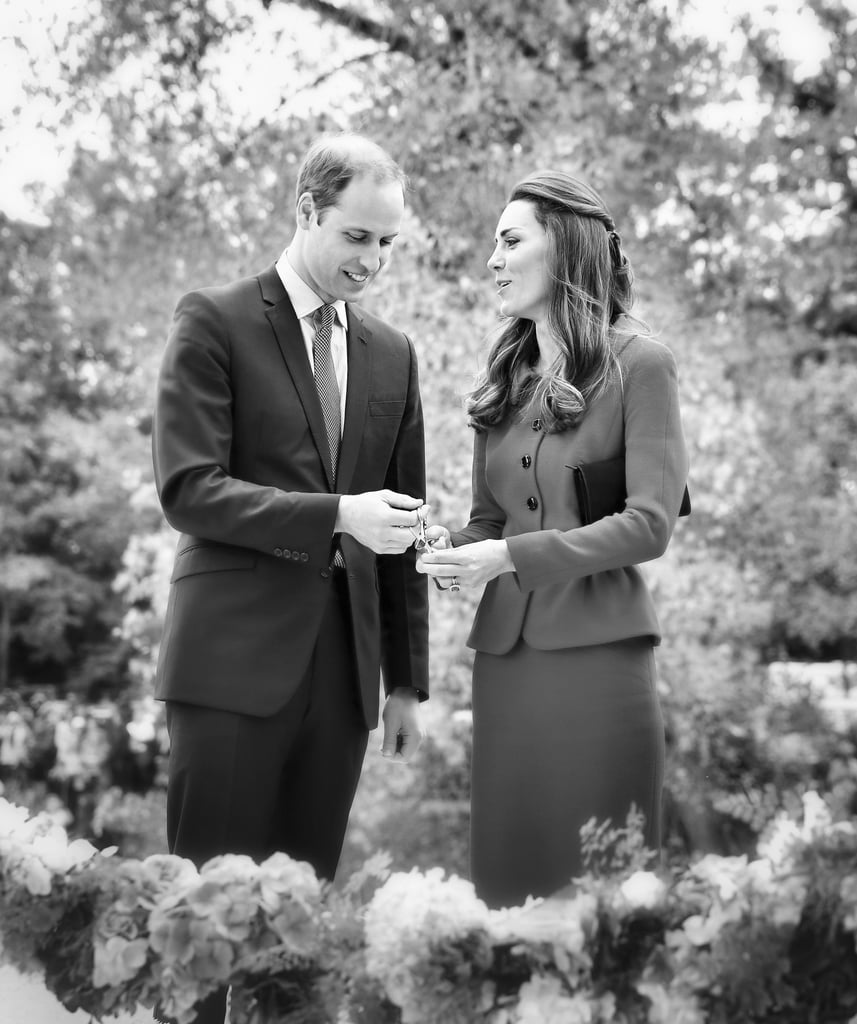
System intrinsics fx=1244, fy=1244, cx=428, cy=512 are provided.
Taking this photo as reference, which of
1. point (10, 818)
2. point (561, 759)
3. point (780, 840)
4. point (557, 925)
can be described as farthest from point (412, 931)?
point (10, 818)

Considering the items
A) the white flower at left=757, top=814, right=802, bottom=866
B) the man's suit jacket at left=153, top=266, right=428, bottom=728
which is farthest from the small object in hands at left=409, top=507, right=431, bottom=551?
the white flower at left=757, top=814, right=802, bottom=866

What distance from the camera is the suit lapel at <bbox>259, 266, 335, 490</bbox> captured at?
2961 millimetres

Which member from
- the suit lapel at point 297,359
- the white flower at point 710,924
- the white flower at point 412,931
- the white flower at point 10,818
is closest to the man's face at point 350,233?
the suit lapel at point 297,359

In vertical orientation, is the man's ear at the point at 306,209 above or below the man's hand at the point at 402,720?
above

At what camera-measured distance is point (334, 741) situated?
300 centimetres

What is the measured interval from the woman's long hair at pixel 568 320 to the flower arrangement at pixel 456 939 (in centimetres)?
107

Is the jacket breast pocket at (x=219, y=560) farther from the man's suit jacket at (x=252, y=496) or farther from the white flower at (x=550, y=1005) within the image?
the white flower at (x=550, y=1005)

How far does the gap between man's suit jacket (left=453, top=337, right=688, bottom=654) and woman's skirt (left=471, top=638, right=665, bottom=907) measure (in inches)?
2.4

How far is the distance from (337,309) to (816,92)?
718 cm

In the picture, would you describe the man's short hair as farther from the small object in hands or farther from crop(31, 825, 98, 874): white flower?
crop(31, 825, 98, 874): white flower

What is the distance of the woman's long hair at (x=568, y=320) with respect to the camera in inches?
112

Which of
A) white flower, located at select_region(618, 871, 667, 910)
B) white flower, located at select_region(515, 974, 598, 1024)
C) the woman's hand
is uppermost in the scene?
the woman's hand

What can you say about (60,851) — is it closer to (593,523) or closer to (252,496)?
(252,496)

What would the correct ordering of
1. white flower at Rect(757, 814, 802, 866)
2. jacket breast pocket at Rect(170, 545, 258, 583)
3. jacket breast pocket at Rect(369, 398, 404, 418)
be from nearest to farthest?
white flower at Rect(757, 814, 802, 866), jacket breast pocket at Rect(170, 545, 258, 583), jacket breast pocket at Rect(369, 398, 404, 418)
